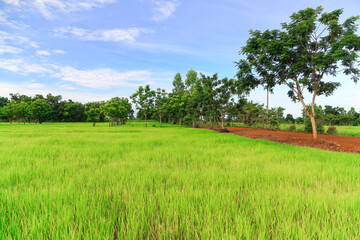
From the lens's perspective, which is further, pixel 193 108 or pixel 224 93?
pixel 193 108

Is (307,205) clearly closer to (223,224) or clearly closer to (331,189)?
(331,189)

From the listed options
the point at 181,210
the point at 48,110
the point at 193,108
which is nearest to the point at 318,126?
the point at 193,108

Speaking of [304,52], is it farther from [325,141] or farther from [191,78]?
[191,78]

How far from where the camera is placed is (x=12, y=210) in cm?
205

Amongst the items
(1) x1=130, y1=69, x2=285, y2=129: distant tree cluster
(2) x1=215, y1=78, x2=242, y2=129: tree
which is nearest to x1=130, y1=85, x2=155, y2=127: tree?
(1) x1=130, y1=69, x2=285, y2=129: distant tree cluster

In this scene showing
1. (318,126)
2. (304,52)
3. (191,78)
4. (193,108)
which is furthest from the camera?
(191,78)

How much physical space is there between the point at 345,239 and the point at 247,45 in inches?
559

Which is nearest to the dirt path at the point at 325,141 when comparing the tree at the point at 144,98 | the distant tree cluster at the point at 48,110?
the tree at the point at 144,98

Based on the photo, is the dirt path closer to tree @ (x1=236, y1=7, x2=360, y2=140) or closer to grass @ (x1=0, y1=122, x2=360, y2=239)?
tree @ (x1=236, y1=7, x2=360, y2=140)

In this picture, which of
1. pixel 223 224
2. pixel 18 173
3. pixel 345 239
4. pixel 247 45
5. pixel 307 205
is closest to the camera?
pixel 345 239

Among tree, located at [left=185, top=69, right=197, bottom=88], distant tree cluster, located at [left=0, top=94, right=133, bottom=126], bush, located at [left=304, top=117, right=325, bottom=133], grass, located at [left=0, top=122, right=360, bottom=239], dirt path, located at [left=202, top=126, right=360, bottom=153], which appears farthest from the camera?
tree, located at [left=185, top=69, right=197, bottom=88]

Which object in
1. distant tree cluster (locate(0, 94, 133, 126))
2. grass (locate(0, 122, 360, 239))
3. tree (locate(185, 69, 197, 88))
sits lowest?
grass (locate(0, 122, 360, 239))

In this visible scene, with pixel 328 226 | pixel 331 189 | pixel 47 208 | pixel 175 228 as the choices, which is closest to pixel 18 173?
pixel 47 208

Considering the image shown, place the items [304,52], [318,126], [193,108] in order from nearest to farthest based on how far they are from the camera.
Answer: [304,52], [318,126], [193,108]
